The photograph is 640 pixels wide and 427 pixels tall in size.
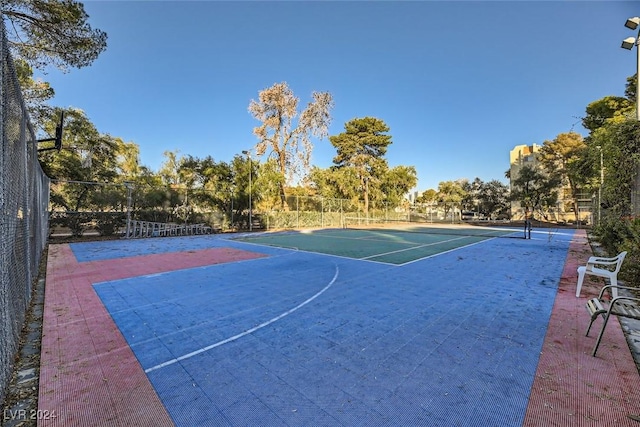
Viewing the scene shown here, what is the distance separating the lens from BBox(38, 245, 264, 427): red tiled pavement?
6.47 ft

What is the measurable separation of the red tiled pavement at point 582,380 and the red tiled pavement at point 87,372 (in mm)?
2615

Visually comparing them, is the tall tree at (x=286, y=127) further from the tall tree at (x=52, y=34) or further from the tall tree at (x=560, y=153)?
the tall tree at (x=560, y=153)

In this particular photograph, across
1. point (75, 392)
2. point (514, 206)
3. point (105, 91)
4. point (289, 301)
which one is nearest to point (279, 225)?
point (105, 91)

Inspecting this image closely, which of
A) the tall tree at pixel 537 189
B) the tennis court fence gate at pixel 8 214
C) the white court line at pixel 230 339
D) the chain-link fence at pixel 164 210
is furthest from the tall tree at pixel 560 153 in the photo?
the tennis court fence gate at pixel 8 214

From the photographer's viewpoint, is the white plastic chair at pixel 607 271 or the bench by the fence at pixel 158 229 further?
the bench by the fence at pixel 158 229

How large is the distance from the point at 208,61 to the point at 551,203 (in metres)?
32.8

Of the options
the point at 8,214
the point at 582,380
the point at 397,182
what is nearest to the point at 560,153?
the point at 397,182

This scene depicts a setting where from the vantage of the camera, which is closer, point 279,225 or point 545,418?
point 545,418

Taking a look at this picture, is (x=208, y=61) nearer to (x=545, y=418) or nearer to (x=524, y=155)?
(x=545, y=418)

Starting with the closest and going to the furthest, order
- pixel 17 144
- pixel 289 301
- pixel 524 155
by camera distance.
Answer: pixel 17 144 < pixel 289 301 < pixel 524 155

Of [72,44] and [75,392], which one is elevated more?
[72,44]

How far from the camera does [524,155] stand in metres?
39.7

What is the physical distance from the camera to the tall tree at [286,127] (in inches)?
1025

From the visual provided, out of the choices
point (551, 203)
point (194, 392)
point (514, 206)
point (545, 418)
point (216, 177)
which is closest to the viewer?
point (545, 418)
